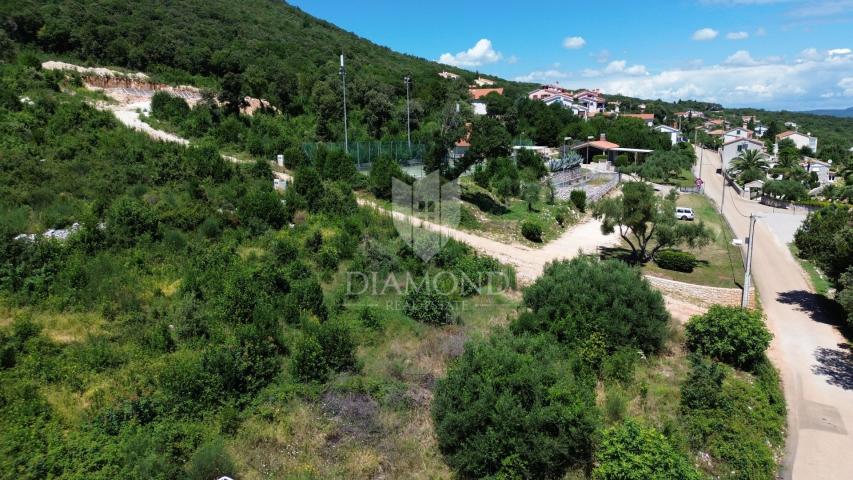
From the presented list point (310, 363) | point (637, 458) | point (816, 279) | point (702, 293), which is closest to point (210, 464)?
point (310, 363)

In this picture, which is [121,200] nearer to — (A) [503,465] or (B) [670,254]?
(A) [503,465]

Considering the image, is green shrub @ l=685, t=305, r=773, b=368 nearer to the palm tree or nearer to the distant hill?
the distant hill

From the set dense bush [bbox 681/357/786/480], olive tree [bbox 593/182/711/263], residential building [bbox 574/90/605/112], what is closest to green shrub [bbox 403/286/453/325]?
dense bush [bbox 681/357/786/480]

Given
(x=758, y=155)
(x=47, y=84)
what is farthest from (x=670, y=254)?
(x=758, y=155)

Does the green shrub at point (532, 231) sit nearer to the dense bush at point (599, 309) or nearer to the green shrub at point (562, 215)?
the green shrub at point (562, 215)

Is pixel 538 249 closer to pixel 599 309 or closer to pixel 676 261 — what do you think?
pixel 676 261
